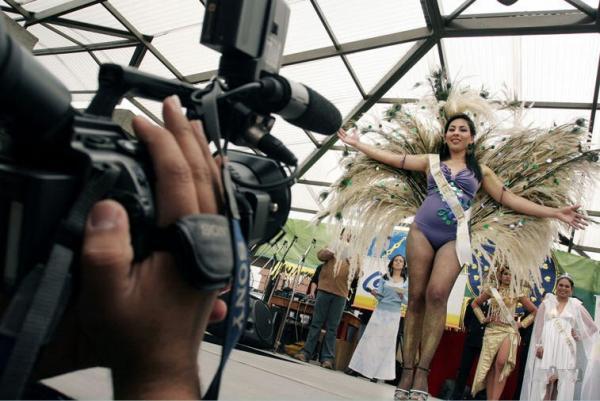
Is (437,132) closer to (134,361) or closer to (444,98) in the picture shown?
(444,98)

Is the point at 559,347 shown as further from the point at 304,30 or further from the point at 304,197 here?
the point at 304,197

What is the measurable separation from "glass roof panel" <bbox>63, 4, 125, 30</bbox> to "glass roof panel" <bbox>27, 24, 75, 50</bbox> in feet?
2.01

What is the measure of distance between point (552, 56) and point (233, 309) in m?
6.82

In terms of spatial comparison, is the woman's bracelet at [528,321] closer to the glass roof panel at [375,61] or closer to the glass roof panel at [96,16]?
the glass roof panel at [375,61]

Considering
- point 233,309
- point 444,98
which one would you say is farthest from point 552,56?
point 233,309

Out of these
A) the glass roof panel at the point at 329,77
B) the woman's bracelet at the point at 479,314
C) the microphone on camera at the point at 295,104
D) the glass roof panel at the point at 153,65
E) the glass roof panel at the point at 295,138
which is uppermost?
the glass roof panel at the point at 329,77

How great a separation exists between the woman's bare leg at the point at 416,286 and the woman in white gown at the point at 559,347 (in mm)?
2818

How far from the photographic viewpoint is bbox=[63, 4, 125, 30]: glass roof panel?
275 inches

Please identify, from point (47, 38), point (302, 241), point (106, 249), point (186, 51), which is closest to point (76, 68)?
point (47, 38)

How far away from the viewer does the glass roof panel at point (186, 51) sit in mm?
7354

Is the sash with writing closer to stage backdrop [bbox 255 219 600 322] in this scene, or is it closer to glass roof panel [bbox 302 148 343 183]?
stage backdrop [bbox 255 219 600 322]

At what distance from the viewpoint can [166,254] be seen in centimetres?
52

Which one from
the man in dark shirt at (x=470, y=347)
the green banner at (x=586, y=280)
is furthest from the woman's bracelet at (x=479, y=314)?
the green banner at (x=586, y=280)

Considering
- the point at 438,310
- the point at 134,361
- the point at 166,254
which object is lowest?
the point at 134,361
